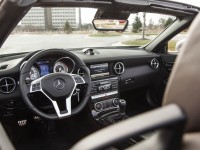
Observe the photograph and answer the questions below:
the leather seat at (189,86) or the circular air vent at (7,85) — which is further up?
the leather seat at (189,86)

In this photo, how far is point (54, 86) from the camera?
8.98 feet

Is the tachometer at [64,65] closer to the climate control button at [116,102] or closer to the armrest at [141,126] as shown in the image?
the climate control button at [116,102]

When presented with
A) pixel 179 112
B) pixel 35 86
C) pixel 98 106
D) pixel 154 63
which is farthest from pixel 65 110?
pixel 179 112

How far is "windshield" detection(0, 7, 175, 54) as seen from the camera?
2926mm

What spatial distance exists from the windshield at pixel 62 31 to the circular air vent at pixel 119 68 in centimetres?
36

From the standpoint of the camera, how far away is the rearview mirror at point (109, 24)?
10.3 feet

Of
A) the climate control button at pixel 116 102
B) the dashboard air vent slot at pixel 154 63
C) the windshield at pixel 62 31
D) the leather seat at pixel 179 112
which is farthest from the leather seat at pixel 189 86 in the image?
the dashboard air vent slot at pixel 154 63

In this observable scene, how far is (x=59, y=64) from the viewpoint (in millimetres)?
2928

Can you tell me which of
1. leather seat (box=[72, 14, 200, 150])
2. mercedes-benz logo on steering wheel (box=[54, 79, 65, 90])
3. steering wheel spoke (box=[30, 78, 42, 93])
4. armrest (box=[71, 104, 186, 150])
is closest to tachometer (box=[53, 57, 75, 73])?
mercedes-benz logo on steering wheel (box=[54, 79, 65, 90])

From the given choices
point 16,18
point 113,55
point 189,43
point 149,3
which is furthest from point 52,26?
point 189,43

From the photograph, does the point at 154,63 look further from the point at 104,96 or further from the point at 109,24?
the point at 109,24

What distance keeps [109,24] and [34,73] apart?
3.17 ft

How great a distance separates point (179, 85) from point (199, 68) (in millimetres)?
96

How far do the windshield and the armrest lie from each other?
1615 mm
